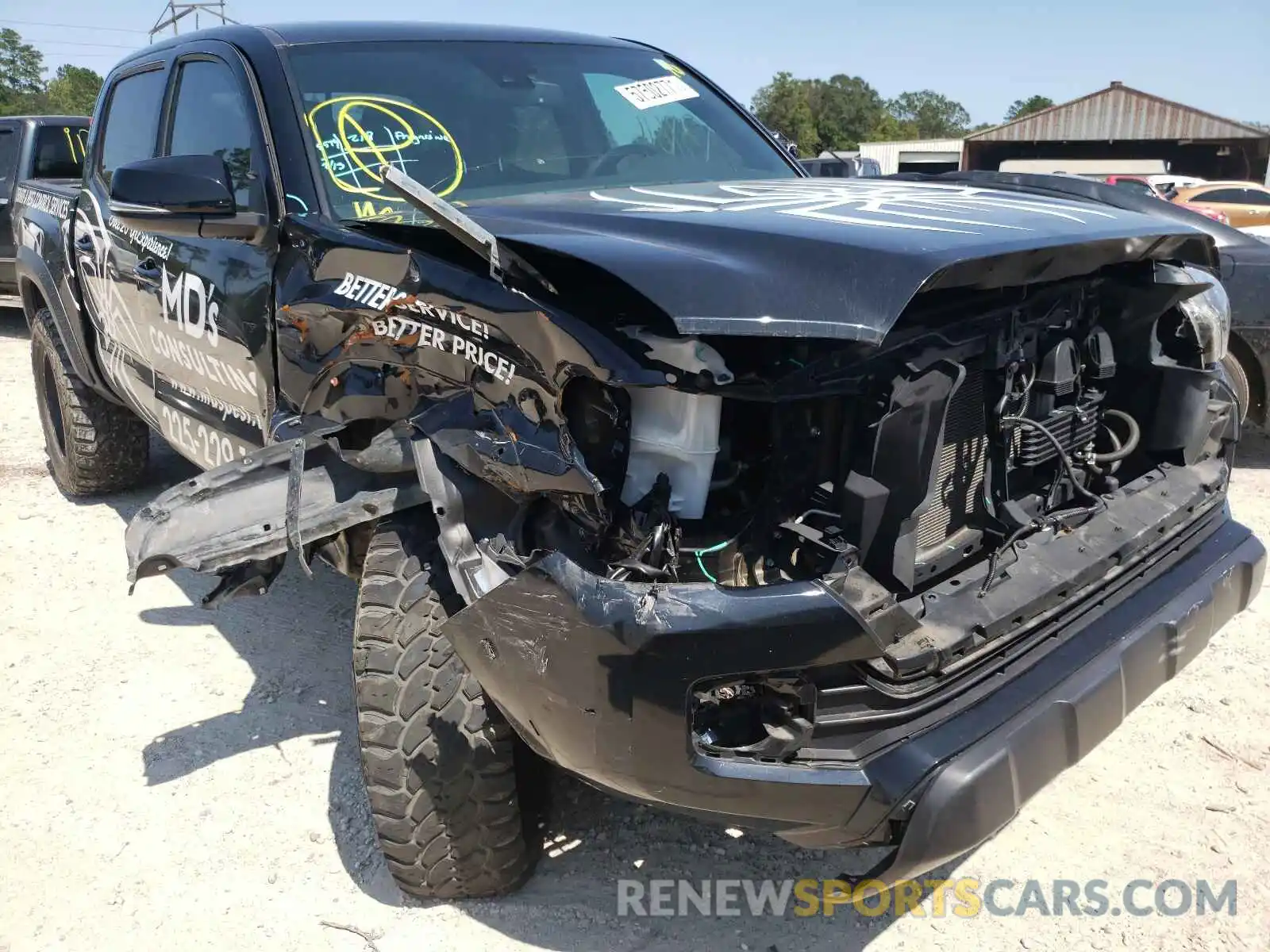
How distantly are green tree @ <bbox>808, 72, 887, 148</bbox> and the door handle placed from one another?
70281 millimetres

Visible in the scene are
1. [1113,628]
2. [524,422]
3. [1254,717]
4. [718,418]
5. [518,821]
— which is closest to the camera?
[718,418]

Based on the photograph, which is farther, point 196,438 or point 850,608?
point 196,438

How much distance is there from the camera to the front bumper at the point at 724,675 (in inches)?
64.6

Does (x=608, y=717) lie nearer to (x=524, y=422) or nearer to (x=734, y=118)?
(x=524, y=422)

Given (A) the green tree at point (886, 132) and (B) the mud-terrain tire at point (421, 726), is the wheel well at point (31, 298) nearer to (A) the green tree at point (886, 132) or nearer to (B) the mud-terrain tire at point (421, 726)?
(B) the mud-terrain tire at point (421, 726)

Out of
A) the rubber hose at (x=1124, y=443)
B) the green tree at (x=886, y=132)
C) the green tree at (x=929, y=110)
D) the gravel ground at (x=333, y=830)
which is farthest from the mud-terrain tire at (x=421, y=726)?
the green tree at (x=929, y=110)

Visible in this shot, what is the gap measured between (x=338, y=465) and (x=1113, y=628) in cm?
176

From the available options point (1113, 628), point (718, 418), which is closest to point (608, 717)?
point (718, 418)

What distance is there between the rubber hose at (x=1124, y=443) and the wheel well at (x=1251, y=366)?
2.83 meters

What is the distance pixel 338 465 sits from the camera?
2.37 m

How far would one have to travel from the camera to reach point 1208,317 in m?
2.70

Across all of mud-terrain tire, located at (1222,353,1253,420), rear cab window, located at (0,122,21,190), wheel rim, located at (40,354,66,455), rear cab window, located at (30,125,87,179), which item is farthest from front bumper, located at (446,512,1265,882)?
rear cab window, located at (0,122,21,190)

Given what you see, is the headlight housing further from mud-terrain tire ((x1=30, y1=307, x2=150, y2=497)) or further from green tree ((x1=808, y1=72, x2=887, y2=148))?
green tree ((x1=808, y1=72, x2=887, y2=148))

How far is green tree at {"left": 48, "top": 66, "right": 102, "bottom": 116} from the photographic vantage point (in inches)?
2098
